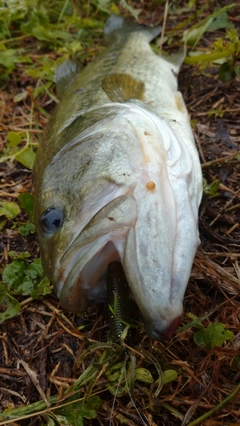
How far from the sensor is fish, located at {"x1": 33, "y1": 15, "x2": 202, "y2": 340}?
1984 millimetres

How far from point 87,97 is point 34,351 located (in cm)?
170

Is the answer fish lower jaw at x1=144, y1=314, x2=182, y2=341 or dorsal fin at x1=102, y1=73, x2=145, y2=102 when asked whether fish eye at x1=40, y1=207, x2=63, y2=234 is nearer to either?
fish lower jaw at x1=144, y1=314, x2=182, y2=341

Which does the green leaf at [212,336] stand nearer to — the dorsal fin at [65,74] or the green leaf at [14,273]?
the green leaf at [14,273]

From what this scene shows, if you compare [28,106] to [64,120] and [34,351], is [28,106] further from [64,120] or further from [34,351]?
[34,351]

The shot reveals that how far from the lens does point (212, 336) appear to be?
2221 millimetres

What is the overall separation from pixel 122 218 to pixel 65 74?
225 cm

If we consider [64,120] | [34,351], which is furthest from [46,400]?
[64,120]

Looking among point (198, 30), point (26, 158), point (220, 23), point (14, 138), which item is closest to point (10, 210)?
point (26, 158)

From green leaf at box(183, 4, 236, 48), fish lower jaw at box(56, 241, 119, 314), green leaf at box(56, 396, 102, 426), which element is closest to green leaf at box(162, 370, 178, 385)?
green leaf at box(56, 396, 102, 426)

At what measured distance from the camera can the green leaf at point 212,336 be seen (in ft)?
7.16

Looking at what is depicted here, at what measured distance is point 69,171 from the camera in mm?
2531

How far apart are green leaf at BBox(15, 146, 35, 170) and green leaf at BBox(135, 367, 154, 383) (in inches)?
78.7

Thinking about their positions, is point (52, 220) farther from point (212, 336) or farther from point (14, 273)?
point (212, 336)

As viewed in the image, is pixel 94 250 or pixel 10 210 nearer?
pixel 94 250
